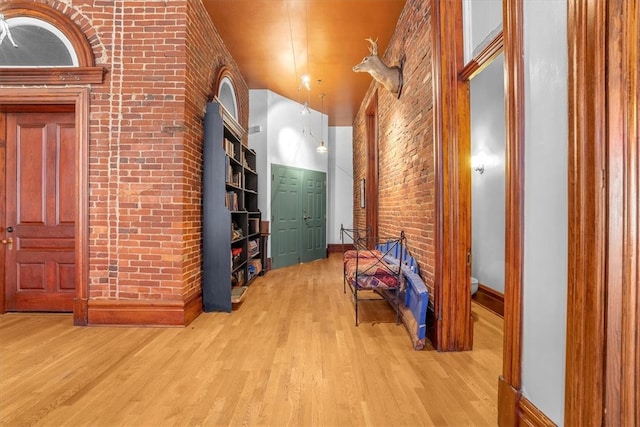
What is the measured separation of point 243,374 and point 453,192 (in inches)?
81.7

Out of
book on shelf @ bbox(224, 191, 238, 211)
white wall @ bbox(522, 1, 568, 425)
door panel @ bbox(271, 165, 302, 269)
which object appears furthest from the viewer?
door panel @ bbox(271, 165, 302, 269)

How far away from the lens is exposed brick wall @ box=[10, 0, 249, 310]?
3.04 meters

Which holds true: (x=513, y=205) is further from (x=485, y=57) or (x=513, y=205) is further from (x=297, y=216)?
(x=297, y=216)

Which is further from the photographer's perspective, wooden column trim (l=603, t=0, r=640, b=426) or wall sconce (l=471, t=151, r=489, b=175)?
wall sconce (l=471, t=151, r=489, b=175)

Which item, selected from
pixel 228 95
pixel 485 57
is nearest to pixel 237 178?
pixel 228 95

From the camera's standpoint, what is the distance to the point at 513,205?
1500mm

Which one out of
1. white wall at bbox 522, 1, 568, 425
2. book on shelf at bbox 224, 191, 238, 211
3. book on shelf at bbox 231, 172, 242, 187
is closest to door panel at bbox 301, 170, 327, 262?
book on shelf at bbox 231, 172, 242, 187

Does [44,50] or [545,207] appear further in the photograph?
[44,50]

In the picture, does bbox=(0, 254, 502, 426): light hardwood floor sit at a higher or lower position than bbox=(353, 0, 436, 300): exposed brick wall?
lower

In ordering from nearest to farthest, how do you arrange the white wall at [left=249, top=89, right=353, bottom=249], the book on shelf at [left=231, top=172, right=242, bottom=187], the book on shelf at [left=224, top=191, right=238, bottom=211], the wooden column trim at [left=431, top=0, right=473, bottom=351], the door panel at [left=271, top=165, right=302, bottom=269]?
A: the wooden column trim at [left=431, top=0, right=473, bottom=351] → the book on shelf at [left=224, top=191, right=238, bottom=211] → the book on shelf at [left=231, top=172, right=242, bottom=187] → the white wall at [left=249, top=89, right=353, bottom=249] → the door panel at [left=271, top=165, right=302, bottom=269]

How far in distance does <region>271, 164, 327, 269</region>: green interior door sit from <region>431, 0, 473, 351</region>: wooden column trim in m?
3.92

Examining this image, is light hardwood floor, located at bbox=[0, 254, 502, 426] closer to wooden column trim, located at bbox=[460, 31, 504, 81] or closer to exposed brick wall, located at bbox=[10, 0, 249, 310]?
exposed brick wall, located at bbox=[10, 0, 249, 310]

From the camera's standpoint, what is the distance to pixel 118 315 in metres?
3.00

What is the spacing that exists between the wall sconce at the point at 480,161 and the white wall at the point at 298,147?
3516 millimetres
